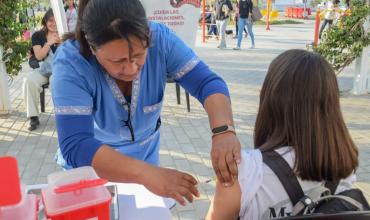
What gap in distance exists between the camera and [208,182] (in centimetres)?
334

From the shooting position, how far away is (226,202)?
1.23 meters

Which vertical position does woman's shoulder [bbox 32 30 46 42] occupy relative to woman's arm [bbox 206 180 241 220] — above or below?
above

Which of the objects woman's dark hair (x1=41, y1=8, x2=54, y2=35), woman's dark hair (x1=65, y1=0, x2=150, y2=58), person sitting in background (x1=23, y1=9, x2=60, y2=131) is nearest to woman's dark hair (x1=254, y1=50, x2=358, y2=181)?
woman's dark hair (x1=65, y1=0, x2=150, y2=58)

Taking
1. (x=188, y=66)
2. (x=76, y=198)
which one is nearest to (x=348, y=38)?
(x=188, y=66)

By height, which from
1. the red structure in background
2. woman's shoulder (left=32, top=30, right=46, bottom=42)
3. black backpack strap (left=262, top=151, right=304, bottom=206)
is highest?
woman's shoulder (left=32, top=30, right=46, bottom=42)

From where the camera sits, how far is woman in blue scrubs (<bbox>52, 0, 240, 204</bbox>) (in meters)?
1.16

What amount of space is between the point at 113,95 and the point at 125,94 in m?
0.06

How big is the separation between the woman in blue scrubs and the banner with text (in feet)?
12.0

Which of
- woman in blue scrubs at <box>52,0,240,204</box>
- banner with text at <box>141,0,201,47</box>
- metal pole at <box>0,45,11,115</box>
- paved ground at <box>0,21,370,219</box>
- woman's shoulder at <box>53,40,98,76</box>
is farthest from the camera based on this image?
banner with text at <box>141,0,201,47</box>

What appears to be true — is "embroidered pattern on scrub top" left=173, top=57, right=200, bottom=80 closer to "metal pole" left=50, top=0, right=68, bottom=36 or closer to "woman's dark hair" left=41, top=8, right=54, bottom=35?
"metal pole" left=50, top=0, right=68, bottom=36

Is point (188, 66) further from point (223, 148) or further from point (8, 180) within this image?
point (8, 180)

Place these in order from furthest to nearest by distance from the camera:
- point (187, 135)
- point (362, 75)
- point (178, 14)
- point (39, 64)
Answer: point (362, 75) → point (178, 14) → point (39, 64) → point (187, 135)

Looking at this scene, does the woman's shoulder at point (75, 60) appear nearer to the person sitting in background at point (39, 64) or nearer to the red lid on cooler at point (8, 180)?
the red lid on cooler at point (8, 180)

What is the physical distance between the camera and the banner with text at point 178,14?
5.20m
